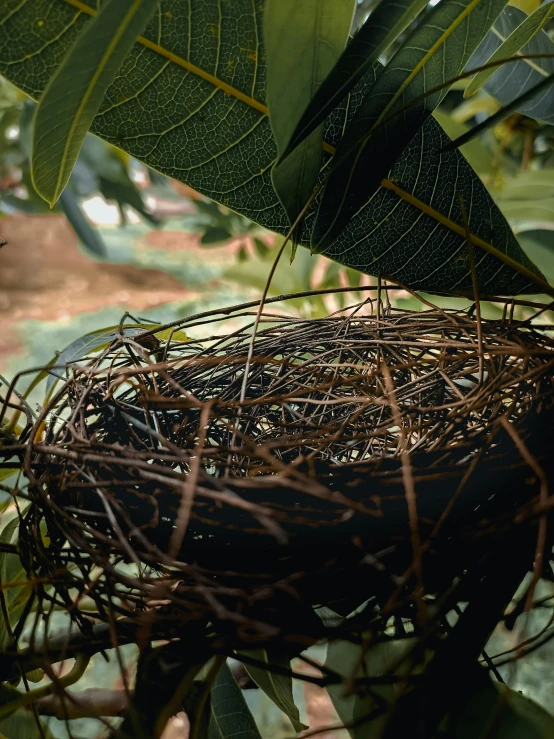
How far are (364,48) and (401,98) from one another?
62 millimetres

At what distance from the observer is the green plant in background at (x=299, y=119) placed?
272 mm

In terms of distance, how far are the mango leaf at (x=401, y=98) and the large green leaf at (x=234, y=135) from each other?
3 centimetres

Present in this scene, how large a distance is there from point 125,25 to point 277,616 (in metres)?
0.24

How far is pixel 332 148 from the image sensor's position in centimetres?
35

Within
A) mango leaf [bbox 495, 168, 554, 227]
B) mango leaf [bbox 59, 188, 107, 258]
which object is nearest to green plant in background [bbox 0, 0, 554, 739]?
mango leaf [bbox 495, 168, 554, 227]

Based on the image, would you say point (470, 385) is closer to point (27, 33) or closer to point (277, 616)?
point (277, 616)

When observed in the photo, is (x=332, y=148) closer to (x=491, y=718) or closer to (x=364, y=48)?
(x=364, y=48)

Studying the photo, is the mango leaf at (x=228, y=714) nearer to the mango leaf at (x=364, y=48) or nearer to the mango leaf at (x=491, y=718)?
the mango leaf at (x=491, y=718)

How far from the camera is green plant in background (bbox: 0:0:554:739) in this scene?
272 mm

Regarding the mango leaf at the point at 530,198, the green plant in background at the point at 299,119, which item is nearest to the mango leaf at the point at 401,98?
the green plant in background at the point at 299,119

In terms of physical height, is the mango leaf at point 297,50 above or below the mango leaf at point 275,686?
above

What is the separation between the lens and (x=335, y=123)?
1.15 ft

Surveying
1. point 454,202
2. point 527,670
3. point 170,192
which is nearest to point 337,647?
point 454,202

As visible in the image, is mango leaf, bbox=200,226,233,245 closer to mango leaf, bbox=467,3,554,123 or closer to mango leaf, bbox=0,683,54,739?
mango leaf, bbox=467,3,554,123
